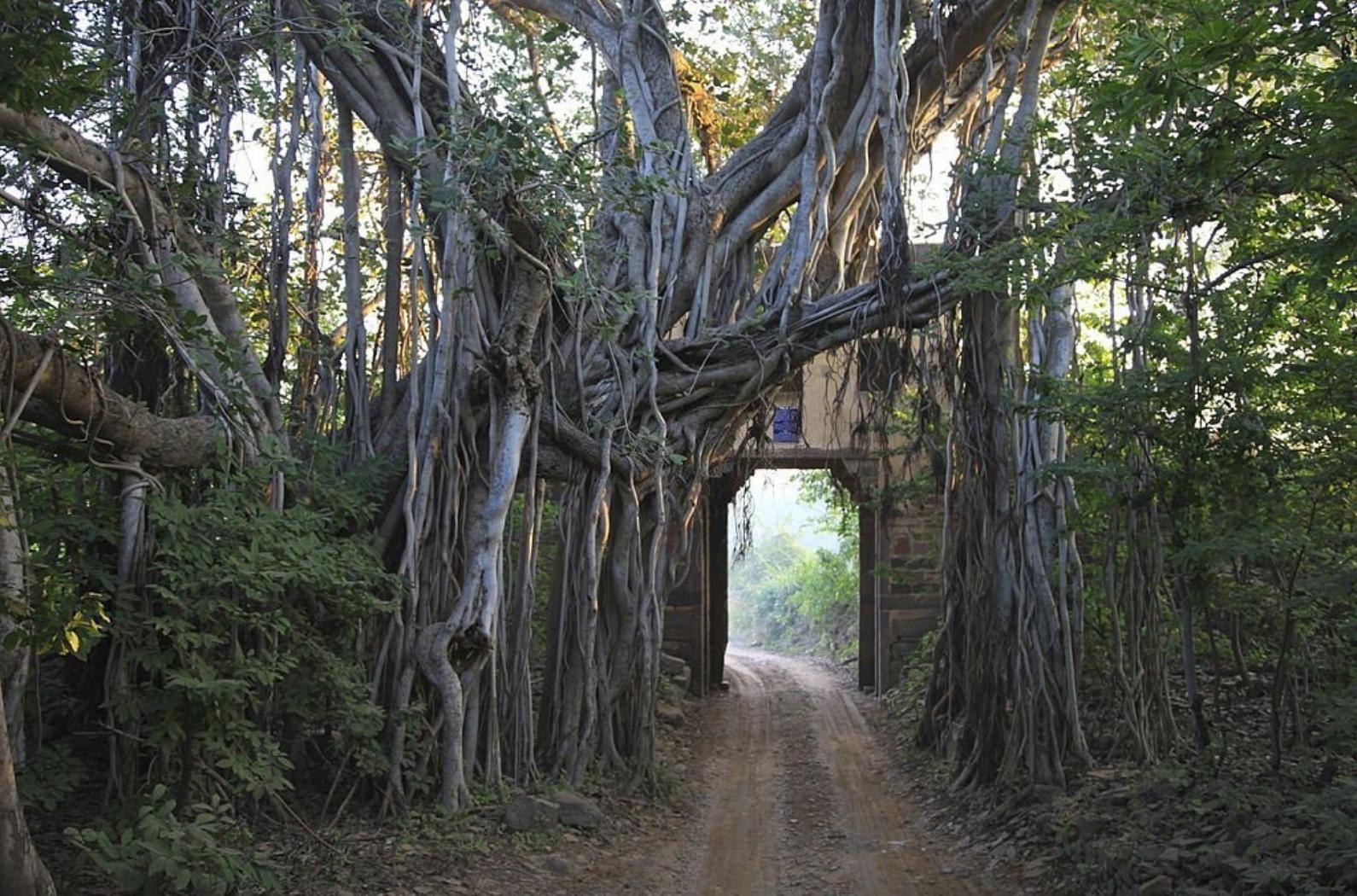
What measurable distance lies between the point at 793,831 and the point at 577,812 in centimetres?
139

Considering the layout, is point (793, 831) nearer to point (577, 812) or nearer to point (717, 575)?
point (577, 812)

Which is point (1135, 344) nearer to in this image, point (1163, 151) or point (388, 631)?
point (1163, 151)

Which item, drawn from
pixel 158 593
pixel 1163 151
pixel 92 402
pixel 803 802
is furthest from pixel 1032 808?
pixel 92 402

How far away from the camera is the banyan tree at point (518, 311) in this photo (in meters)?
4.84

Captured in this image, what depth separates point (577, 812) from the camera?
5945 mm

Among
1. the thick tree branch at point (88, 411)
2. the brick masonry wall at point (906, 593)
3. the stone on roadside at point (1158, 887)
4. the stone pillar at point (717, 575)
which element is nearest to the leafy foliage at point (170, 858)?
the thick tree branch at point (88, 411)

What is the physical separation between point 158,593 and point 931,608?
29.1ft

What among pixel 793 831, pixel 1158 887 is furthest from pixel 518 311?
pixel 1158 887

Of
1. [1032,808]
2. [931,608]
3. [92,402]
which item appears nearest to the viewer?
[92,402]

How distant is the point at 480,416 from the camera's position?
6.20 m

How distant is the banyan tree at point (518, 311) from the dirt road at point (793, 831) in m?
0.65

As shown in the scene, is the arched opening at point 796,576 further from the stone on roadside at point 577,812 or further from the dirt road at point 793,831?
the stone on roadside at point 577,812

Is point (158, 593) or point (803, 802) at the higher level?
point (158, 593)

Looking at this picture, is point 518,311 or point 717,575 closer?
point 518,311
